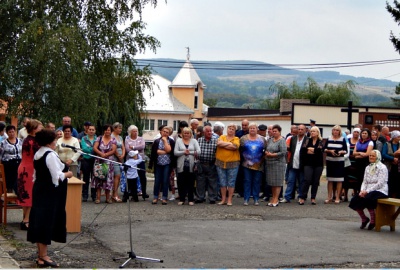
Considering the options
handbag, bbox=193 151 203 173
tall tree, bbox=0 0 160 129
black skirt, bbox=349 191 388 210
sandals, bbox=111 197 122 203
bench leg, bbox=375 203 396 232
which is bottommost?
sandals, bbox=111 197 122 203

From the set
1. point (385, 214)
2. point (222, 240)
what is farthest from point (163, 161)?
point (222, 240)

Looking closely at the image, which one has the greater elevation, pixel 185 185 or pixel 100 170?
pixel 100 170

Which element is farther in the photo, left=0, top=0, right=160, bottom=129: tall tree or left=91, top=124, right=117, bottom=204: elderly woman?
left=0, top=0, right=160, bottom=129: tall tree

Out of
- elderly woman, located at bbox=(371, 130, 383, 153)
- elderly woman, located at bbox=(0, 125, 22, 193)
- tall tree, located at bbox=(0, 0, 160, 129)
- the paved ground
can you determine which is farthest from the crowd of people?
tall tree, located at bbox=(0, 0, 160, 129)

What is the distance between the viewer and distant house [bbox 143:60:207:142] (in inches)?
3733

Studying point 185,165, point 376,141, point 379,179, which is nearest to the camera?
point 379,179

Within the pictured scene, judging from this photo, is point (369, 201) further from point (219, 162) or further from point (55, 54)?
point (55, 54)

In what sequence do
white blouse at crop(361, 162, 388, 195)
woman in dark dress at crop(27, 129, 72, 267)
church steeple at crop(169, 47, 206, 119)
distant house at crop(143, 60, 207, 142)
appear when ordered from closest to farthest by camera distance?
woman in dark dress at crop(27, 129, 72, 267) → white blouse at crop(361, 162, 388, 195) → distant house at crop(143, 60, 207, 142) → church steeple at crop(169, 47, 206, 119)

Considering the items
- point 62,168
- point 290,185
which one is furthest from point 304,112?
point 62,168

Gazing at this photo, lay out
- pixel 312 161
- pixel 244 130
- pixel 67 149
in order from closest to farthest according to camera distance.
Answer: pixel 67 149
pixel 312 161
pixel 244 130

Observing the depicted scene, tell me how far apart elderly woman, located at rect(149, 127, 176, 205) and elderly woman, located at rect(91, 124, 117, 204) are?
1.05 meters

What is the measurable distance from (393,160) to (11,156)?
31.2 feet

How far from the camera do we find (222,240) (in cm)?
1244

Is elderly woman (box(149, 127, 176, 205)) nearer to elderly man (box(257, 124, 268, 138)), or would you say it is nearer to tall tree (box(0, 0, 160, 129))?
elderly man (box(257, 124, 268, 138))
